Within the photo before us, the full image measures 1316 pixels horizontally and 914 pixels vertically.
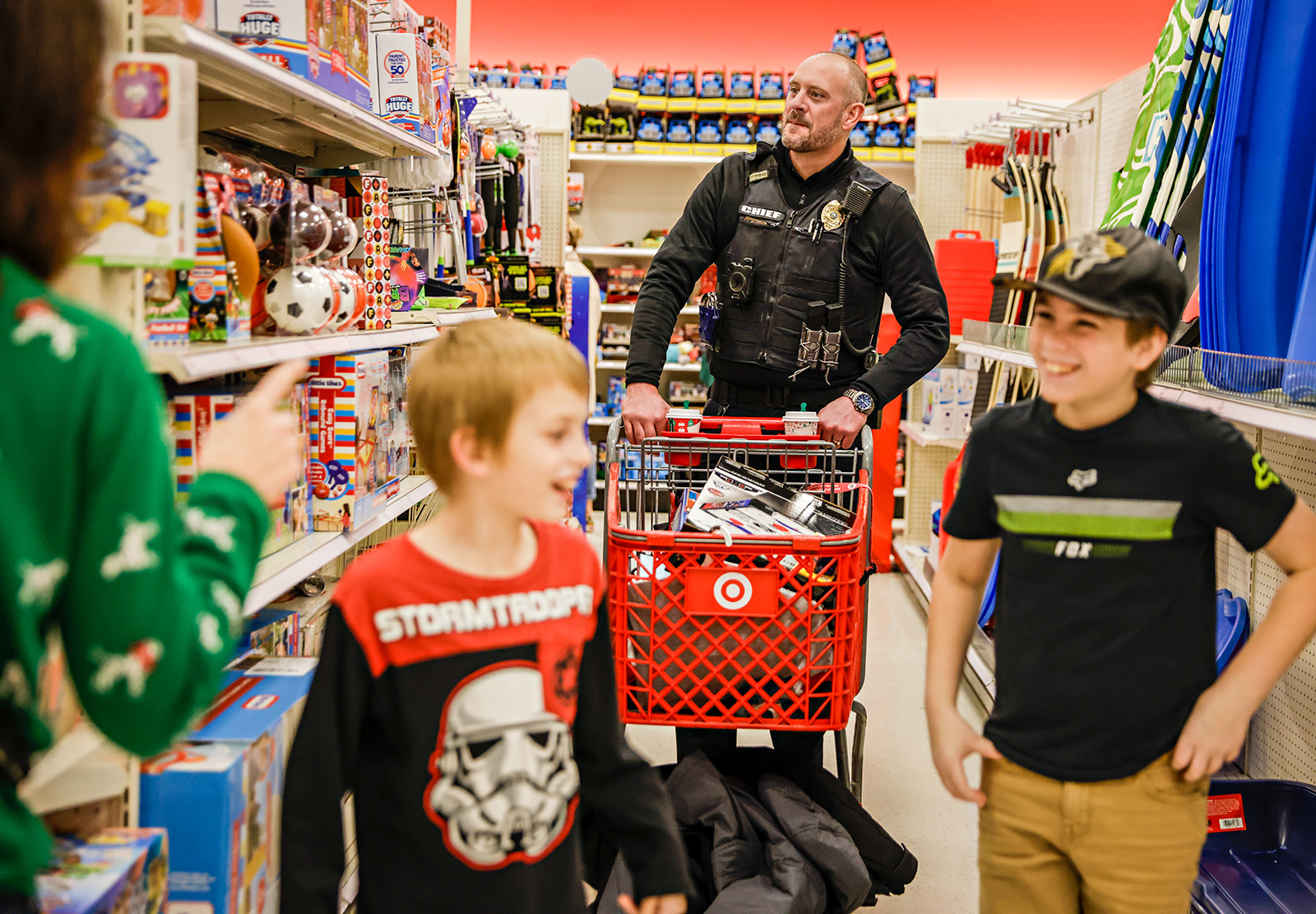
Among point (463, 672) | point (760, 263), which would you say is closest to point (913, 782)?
point (760, 263)

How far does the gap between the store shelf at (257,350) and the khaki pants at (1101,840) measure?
53.1 inches

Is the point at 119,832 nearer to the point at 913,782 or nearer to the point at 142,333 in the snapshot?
the point at 142,333

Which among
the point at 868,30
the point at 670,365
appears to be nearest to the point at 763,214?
the point at 670,365

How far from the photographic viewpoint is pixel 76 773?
4.67 ft

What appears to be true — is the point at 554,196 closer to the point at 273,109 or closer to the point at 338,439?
the point at 273,109

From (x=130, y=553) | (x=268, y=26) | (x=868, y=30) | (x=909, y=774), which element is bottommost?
(x=909, y=774)

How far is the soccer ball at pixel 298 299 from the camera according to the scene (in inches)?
83.4

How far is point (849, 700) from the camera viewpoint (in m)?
2.09

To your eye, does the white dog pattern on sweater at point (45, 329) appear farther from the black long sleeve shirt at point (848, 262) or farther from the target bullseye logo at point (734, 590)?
the black long sleeve shirt at point (848, 262)

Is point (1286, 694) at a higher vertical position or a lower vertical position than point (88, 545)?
lower

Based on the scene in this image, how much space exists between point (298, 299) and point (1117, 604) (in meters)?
1.63

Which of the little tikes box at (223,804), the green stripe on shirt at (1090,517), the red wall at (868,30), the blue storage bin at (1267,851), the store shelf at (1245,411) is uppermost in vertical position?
the red wall at (868,30)

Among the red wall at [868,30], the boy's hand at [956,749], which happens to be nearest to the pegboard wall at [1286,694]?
the boy's hand at [956,749]

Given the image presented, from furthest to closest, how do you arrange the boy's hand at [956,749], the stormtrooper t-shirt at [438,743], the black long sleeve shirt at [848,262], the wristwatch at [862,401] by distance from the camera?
the black long sleeve shirt at [848,262] < the wristwatch at [862,401] < the boy's hand at [956,749] < the stormtrooper t-shirt at [438,743]
